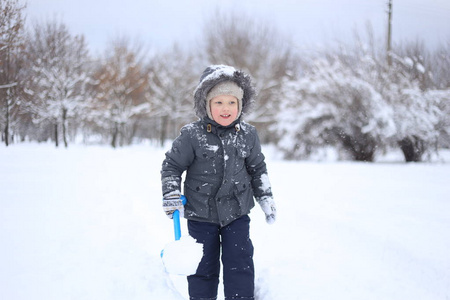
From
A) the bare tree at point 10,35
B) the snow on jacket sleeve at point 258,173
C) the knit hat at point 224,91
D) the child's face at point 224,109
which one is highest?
the bare tree at point 10,35

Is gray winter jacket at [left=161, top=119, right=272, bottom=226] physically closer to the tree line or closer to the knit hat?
the knit hat

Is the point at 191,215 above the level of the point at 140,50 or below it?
below

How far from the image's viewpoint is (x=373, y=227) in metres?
3.32

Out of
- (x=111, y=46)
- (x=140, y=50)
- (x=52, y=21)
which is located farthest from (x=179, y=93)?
(x=52, y=21)

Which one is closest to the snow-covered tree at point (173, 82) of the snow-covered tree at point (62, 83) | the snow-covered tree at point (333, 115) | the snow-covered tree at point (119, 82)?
the snow-covered tree at point (119, 82)

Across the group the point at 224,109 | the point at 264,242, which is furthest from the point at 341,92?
the point at 224,109

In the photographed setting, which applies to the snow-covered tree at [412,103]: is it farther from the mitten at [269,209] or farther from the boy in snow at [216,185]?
the boy in snow at [216,185]

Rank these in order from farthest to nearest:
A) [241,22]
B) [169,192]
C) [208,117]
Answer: [241,22]
[208,117]
[169,192]

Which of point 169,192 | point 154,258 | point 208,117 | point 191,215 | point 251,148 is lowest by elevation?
point 154,258

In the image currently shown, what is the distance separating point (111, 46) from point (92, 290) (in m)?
22.4

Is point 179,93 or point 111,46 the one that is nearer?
point 111,46

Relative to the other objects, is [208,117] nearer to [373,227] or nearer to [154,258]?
[154,258]

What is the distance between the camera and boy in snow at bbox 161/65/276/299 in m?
2.04

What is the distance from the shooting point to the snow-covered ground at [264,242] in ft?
7.65
